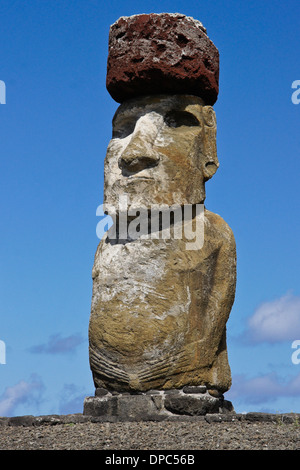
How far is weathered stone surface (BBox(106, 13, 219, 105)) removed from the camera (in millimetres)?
11117

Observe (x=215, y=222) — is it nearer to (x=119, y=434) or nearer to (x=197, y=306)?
(x=197, y=306)

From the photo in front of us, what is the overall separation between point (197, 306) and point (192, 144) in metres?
2.15

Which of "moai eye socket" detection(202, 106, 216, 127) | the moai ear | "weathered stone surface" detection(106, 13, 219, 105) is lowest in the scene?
the moai ear

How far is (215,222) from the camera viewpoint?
37.8 feet

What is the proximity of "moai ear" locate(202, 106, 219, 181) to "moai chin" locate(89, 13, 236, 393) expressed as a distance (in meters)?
0.01

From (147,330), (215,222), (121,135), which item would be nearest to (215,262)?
(215,222)

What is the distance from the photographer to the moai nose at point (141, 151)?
35.9 feet

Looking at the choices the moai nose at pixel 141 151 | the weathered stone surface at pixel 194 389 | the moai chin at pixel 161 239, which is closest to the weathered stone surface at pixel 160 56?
the moai chin at pixel 161 239

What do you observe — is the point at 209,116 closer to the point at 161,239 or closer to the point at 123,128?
the point at 123,128

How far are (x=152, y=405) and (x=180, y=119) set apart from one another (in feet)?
12.5

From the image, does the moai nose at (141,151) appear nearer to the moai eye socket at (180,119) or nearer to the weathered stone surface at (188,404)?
the moai eye socket at (180,119)

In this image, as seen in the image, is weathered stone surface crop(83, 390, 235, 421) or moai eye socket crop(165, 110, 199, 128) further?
moai eye socket crop(165, 110, 199, 128)

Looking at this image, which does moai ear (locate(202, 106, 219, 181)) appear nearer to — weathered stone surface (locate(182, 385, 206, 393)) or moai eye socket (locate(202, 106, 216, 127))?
moai eye socket (locate(202, 106, 216, 127))

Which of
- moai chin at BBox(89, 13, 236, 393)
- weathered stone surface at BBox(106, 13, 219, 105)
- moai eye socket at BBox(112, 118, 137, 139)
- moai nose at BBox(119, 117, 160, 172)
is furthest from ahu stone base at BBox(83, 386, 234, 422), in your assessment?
weathered stone surface at BBox(106, 13, 219, 105)
